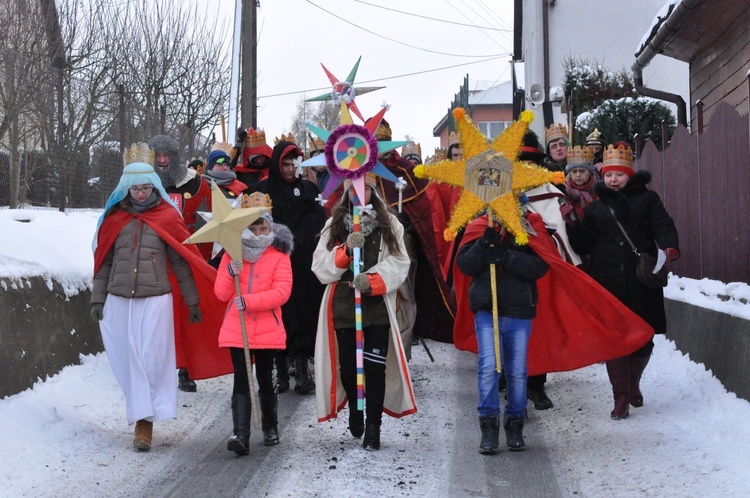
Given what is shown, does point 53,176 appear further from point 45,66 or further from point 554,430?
point 554,430

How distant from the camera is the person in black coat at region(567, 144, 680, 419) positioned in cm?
755

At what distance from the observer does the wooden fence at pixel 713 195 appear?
8.17 meters

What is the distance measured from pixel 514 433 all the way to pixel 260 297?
191 centimetres

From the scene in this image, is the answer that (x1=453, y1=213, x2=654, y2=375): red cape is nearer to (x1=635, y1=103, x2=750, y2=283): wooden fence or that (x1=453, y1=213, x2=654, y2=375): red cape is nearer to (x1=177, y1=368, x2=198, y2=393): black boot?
(x1=635, y1=103, x2=750, y2=283): wooden fence

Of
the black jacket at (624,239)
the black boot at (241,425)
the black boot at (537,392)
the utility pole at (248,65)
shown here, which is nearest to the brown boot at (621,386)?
the black jacket at (624,239)

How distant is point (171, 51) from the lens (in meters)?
25.0

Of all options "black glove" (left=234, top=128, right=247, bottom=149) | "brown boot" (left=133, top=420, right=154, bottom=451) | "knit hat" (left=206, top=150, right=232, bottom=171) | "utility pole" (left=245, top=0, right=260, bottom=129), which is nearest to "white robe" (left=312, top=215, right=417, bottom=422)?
"brown boot" (left=133, top=420, right=154, bottom=451)

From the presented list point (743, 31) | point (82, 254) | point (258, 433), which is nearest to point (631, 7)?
point (743, 31)

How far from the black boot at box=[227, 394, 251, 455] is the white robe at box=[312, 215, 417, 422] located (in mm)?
508

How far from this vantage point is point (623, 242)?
7.60m

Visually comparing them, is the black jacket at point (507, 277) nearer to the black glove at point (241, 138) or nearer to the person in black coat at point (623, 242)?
the person in black coat at point (623, 242)

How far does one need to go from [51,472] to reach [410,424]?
2613 mm

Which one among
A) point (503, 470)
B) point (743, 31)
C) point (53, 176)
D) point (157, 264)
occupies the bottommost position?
point (503, 470)

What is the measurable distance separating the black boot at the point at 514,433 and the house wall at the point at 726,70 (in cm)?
563
